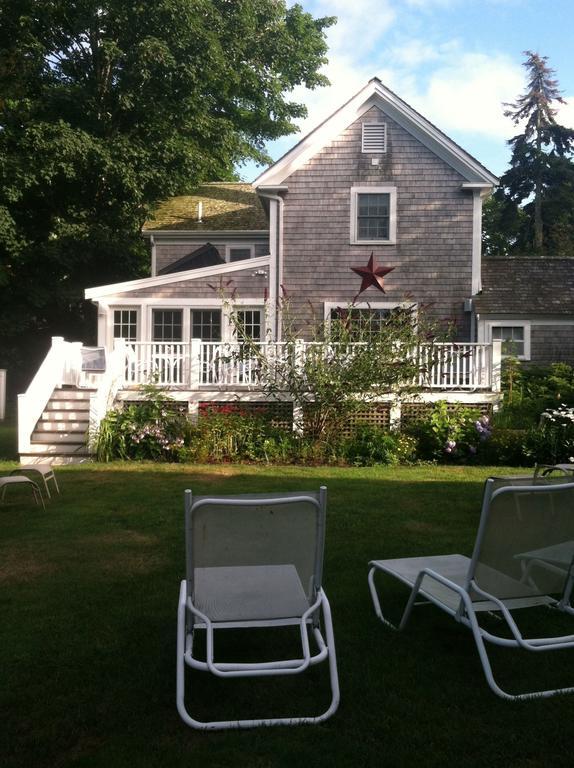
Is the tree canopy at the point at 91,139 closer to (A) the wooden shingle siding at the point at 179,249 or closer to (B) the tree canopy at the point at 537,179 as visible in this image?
(A) the wooden shingle siding at the point at 179,249

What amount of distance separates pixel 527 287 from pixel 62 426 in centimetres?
1170

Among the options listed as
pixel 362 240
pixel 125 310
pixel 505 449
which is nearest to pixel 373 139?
pixel 362 240

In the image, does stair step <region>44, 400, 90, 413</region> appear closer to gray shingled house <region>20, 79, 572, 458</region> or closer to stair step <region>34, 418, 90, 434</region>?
stair step <region>34, 418, 90, 434</region>

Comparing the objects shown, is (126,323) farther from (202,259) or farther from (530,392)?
(530,392)

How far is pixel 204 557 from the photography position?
3.50 metres

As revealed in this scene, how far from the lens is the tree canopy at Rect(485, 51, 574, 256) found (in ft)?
129

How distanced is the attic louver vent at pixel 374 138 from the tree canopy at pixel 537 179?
22.7 metres

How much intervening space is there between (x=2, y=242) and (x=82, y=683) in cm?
2252

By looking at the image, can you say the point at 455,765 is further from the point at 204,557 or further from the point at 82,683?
the point at 82,683

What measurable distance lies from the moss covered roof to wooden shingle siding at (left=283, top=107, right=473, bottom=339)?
422 cm

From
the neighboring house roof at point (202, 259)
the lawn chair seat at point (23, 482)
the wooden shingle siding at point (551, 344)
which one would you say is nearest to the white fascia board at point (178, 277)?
the neighboring house roof at point (202, 259)

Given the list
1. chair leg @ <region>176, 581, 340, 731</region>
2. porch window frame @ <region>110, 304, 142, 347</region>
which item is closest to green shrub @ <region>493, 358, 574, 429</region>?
porch window frame @ <region>110, 304, 142, 347</region>

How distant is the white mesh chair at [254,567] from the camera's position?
11.1ft

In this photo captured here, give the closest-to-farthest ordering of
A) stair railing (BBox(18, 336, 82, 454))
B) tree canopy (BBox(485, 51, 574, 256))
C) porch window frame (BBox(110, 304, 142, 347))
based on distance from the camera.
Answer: stair railing (BBox(18, 336, 82, 454))
porch window frame (BBox(110, 304, 142, 347))
tree canopy (BBox(485, 51, 574, 256))
